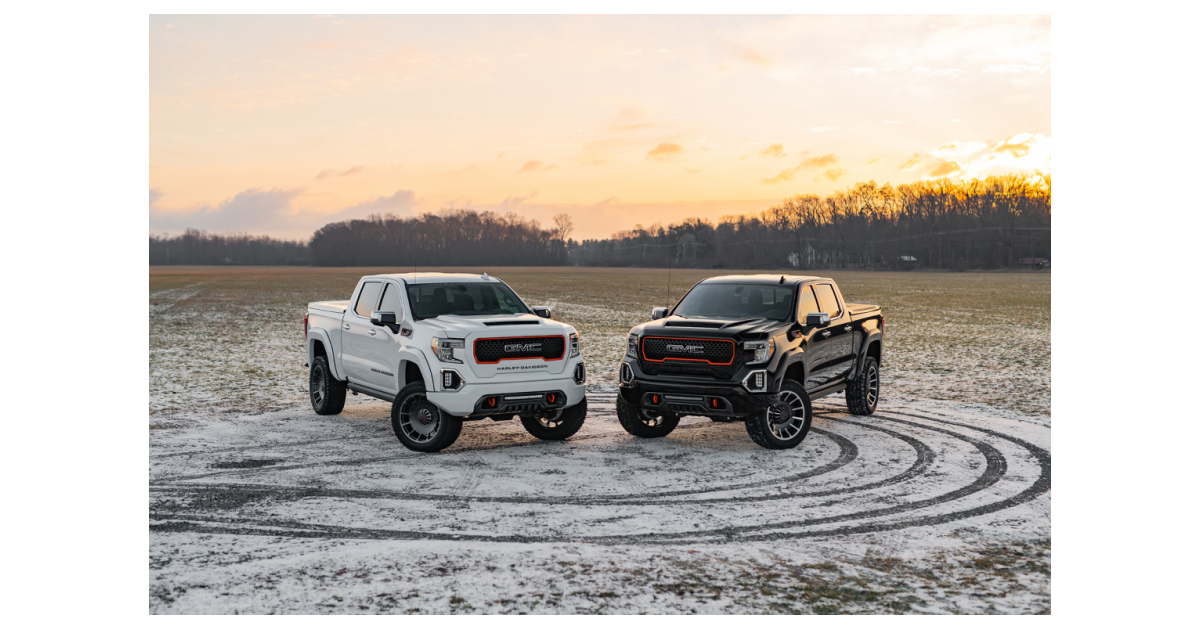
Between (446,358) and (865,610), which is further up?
(446,358)

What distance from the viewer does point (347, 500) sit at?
7645 millimetres

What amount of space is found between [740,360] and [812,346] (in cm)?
134

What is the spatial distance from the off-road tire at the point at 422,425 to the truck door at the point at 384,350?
0.45 m

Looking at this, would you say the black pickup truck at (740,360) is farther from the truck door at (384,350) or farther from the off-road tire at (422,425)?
the truck door at (384,350)

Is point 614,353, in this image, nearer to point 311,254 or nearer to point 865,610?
point 865,610

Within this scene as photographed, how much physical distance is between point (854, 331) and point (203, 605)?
877cm

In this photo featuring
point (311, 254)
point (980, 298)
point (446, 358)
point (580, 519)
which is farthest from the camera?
point (311, 254)

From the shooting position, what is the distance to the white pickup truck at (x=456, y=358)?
939 centimetres

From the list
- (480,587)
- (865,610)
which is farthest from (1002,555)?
(480,587)

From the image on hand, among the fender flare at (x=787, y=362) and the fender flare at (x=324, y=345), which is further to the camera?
the fender flare at (x=324, y=345)

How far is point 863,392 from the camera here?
1195cm

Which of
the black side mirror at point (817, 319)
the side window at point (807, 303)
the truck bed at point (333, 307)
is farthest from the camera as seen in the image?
the truck bed at point (333, 307)

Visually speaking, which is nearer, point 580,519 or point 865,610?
point 865,610

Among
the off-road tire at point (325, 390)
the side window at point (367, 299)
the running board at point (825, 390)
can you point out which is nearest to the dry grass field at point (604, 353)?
the off-road tire at point (325, 390)
